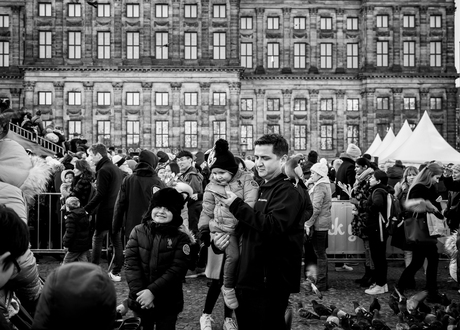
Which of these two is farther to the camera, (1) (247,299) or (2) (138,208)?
(2) (138,208)

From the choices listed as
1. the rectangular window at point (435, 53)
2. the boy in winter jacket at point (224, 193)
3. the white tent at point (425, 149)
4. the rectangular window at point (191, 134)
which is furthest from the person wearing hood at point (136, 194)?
the rectangular window at point (435, 53)

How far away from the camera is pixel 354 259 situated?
11312 mm

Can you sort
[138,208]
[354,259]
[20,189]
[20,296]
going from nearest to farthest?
1. [20,296]
2. [20,189]
3. [138,208]
4. [354,259]

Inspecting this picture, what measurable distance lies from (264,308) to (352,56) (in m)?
44.9

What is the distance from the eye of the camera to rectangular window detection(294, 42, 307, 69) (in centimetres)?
4712

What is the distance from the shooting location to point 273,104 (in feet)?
155

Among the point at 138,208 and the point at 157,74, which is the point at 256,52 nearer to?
the point at 157,74

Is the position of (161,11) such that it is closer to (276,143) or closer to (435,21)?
(435,21)

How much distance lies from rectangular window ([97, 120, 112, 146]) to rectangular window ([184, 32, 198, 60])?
799 cm

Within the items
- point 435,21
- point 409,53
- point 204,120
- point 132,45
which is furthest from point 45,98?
point 435,21

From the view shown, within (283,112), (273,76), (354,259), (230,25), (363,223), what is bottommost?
(354,259)

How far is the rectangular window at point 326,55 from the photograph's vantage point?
1860 inches

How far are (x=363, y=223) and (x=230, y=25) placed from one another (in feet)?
119

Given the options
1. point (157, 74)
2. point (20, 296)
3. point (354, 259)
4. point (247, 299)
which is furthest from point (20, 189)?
point (157, 74)
